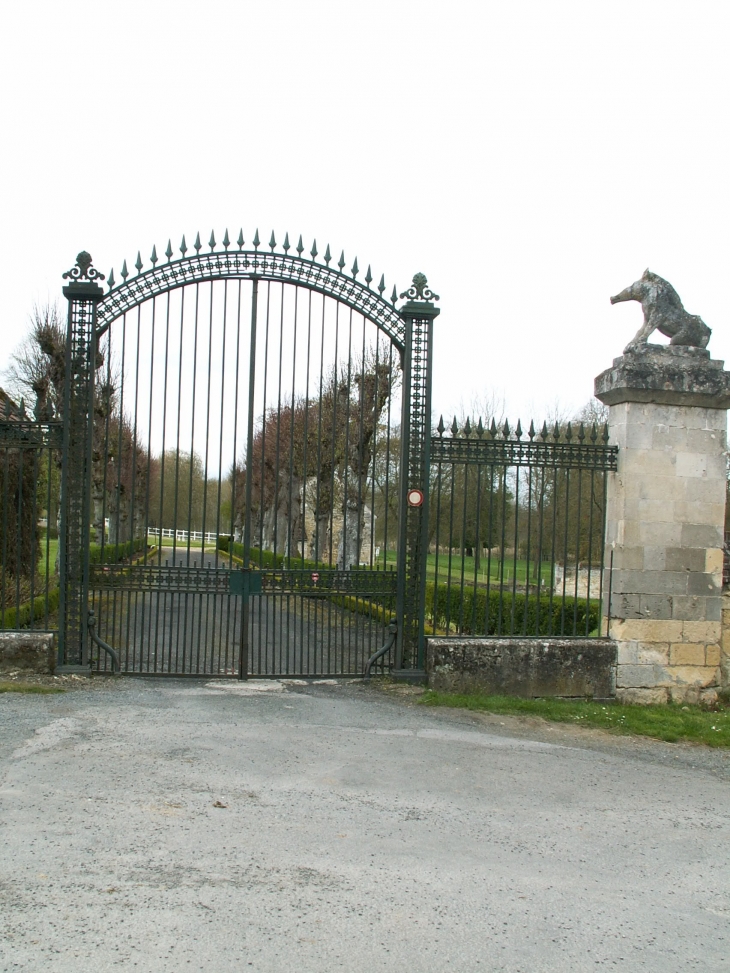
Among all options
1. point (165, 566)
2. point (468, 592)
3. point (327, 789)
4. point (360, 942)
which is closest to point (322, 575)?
point (165, 566)

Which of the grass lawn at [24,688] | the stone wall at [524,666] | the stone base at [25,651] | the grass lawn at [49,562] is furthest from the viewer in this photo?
the grass lawn at [49,562]

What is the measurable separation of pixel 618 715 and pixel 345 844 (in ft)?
12.8

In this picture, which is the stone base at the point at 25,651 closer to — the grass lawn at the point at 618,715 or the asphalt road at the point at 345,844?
the asphalt road at the point at 345,844

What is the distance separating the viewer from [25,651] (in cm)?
736

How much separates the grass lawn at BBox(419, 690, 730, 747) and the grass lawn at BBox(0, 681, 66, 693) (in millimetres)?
3122

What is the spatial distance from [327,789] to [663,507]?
453cm

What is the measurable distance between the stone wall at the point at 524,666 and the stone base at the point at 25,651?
345 centimetres

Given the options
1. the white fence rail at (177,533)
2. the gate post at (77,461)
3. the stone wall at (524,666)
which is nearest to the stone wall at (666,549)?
the stone wall at (524,666)

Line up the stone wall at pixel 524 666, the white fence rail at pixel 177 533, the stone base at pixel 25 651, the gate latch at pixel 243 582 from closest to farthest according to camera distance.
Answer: the white fence rail at pixel 177 533 → the stone base at pixel 25 651 → the gate latch at pixel 243 582 → the stone wall at pixel 524 666

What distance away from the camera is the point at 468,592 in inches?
622

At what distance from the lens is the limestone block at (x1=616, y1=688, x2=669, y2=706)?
25.7 feet

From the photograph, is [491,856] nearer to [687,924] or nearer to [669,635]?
[687,924]

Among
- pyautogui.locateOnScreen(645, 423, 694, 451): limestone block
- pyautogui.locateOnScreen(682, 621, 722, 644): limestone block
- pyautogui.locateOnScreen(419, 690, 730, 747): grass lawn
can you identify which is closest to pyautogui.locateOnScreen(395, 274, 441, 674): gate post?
pyautogui.locateOnScreen(419, 690, 730, 747): grass lawn

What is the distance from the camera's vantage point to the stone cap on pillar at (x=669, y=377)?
7703 mm
